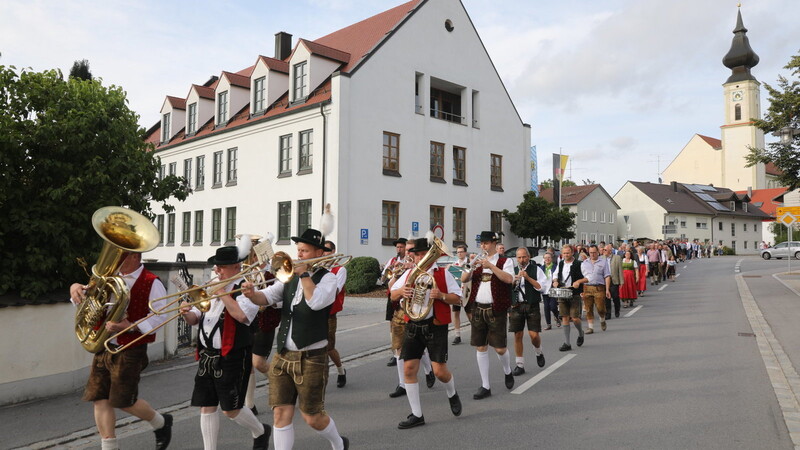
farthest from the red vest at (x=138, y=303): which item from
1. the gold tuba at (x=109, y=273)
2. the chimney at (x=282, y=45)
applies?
the chimney at (x=282, y=45)

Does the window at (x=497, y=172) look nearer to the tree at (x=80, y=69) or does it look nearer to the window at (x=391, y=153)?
the window at (x=391, y=153)

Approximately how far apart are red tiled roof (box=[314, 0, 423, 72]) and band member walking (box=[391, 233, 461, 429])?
20611mm

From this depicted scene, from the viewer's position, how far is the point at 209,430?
4508 millimetres

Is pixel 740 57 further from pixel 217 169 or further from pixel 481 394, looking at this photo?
pixel 481 394

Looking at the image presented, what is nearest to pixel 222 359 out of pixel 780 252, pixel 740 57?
pixel 780 252

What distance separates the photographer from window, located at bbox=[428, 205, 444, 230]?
28.2m

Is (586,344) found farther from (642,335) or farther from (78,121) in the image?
(78,121)

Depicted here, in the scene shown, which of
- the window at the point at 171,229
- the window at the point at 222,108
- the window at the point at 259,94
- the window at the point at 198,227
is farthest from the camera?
the window at the point at 171,229

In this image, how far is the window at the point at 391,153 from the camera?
25984 millimetres

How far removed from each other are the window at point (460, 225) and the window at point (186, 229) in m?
15.1

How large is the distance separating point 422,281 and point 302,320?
166 centimetres

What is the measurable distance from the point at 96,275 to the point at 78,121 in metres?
4.02

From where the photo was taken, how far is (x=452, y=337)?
11602 millimetres

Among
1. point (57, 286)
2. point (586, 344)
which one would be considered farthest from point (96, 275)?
point (586, 344)
